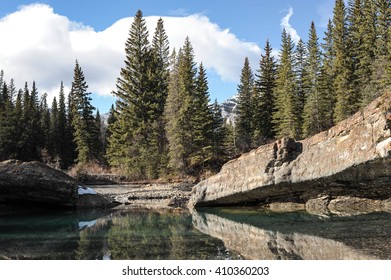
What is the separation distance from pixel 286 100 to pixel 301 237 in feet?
130

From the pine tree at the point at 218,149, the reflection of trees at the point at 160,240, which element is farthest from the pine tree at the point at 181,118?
the reflection of trees at the point at 160,240

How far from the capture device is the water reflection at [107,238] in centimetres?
→ 909

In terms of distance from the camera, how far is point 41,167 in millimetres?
20469

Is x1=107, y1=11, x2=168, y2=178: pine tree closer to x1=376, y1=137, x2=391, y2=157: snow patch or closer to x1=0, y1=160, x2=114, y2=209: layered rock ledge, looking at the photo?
x1=0, y1=160, x2=114, y2=209: layered rock ledge

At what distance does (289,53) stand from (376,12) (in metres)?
12.8

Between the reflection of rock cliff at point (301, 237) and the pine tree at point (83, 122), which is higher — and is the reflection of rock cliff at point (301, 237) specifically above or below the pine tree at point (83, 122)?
below

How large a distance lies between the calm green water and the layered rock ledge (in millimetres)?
2905

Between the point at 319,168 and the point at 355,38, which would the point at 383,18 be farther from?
the point at 319,168

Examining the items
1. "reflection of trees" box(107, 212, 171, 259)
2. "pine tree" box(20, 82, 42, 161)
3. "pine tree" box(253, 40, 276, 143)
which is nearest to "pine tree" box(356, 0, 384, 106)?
"pine tree" box(253, 40, 276, 143)

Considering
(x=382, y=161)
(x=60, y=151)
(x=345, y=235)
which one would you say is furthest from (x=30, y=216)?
(x=60, y=151)

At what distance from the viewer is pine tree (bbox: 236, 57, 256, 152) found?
171ft

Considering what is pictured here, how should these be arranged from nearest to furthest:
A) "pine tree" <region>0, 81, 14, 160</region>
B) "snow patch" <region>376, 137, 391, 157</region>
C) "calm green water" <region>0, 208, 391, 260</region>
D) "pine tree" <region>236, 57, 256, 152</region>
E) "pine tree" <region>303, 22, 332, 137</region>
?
"calm green water" <region>0, 208, 391, 260</region> → "snow patch" <region>376, 137, 391, 157</region> → "pine tree" <region>303, 22, 332, 137</region> → "pine tree" <region>236, 57, 256, 152</region> → "pine tree" <region>0, 81, 14, 160</region>

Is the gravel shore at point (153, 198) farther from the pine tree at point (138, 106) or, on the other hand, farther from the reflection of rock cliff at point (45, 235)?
the pine tree at point (138, 106)

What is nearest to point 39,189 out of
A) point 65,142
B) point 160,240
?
point 160,240
